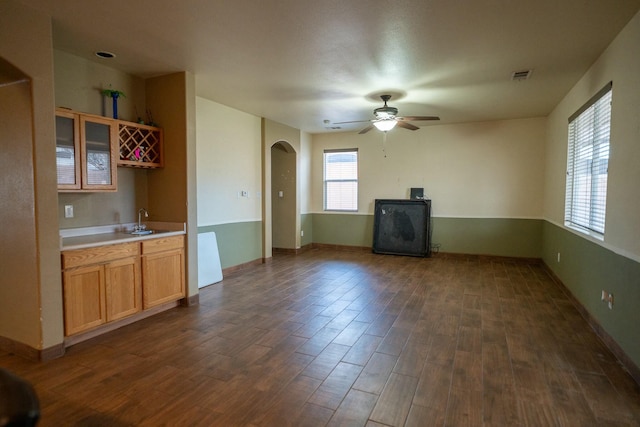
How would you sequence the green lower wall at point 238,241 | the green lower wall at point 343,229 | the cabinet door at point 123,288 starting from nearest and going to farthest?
the cabinet door at point 123,288
the green lower wall at point 238,241
the green lower wall at point 343,229

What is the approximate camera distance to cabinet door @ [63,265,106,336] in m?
2.94

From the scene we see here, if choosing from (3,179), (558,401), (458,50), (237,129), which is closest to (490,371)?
(558,401)

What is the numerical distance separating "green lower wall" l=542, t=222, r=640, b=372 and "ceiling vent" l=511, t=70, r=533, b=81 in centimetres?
198

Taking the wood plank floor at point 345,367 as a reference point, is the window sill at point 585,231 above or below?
above

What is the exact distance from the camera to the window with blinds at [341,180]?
26.1 ft

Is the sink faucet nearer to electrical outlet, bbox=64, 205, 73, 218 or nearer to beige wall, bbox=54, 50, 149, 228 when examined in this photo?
beige wall, bbox=54, 50, 149, 228

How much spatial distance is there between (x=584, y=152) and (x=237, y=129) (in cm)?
485

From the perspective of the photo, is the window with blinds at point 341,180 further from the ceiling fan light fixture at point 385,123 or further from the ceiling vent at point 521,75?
the ceiling vent at point 521,75

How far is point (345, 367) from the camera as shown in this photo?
269cm

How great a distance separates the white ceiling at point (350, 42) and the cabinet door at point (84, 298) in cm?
210

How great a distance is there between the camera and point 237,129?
19.1 ft

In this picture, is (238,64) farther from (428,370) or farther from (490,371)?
(490,371)

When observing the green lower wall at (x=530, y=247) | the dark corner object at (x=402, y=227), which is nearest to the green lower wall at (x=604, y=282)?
the green lower wall at (x=530, y=247)

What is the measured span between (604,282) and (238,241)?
4850 millimetres
